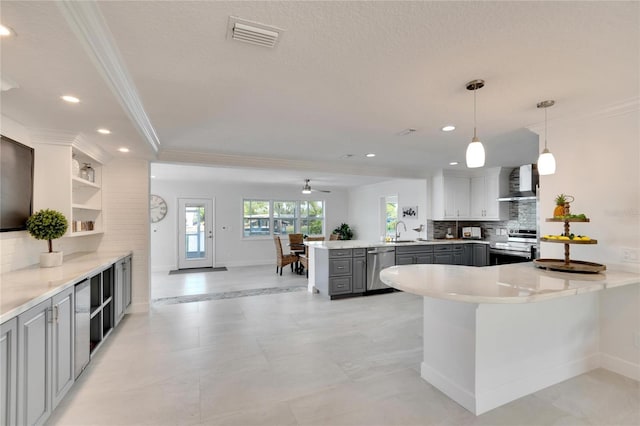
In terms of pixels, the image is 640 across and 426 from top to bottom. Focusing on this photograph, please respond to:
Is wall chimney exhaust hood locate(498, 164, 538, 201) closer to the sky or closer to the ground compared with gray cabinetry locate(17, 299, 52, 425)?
closer to the sky

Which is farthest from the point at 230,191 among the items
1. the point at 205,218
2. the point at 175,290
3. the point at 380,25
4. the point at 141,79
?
the point at 380,25

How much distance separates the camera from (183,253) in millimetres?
8211

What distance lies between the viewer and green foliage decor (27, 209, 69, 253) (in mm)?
2699

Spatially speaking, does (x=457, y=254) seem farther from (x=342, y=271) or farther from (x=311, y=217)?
(x=311, y=217)

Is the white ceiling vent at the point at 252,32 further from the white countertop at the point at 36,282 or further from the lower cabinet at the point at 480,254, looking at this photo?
the lower cabinet at the point at 480,254

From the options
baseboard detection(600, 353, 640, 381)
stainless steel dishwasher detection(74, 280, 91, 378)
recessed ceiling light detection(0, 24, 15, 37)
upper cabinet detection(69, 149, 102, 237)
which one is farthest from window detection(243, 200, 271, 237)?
baseboard detection(600, 353, 640, 381)

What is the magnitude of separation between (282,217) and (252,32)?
7951 millimetres

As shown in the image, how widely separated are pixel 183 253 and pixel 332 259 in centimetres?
502

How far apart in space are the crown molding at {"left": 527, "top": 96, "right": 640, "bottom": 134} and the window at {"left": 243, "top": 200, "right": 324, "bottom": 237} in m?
7.19

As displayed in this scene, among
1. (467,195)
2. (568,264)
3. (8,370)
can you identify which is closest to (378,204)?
(467,195)

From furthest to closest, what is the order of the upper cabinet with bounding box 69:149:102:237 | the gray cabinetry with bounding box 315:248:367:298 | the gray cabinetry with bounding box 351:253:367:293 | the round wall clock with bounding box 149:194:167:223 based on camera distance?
the round wall clock with bounding box 149:194:167:223
the gray cabinetry with bounding box 351:253:367:293
the gray cabinetry with bounding box 315:248:367:298
the upper cabinet with bounding box 69:149:102:237

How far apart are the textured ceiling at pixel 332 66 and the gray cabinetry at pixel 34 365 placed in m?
1.44

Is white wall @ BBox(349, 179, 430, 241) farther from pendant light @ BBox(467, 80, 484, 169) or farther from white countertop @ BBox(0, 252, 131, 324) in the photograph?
white countertop @ BBox(0, 252, 131, 324)

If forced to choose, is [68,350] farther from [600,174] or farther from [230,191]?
[230,191]
